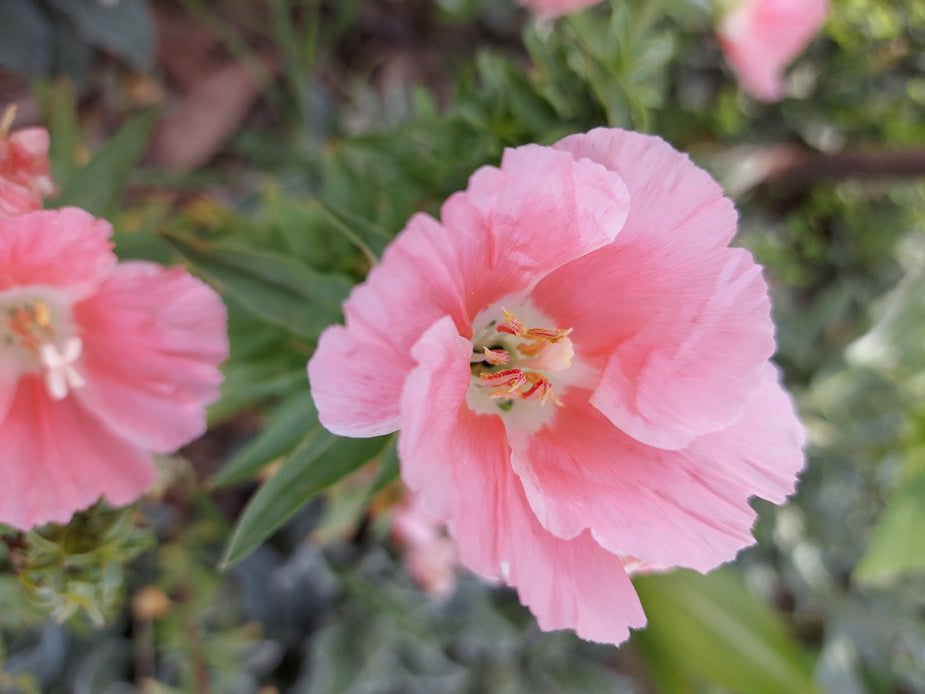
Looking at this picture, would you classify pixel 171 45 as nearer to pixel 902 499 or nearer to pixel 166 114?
pixel 166 114

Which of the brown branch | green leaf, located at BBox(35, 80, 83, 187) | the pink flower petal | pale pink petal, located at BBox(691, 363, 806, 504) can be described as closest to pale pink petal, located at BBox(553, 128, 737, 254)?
the pink flower petal

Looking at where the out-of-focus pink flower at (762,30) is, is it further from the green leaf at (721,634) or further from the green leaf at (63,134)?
the green leaf at (63,134)

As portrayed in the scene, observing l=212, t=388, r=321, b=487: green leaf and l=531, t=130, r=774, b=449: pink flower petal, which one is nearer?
l=531, t=130, r=774, b=449: pink flower petal

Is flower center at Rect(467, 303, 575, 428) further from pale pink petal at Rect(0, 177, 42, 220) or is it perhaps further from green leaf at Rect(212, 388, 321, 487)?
pale pink petal at Rect(0, 177, 42, 220)

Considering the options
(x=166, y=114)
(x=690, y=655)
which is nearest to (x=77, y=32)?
(x=166, y=114)

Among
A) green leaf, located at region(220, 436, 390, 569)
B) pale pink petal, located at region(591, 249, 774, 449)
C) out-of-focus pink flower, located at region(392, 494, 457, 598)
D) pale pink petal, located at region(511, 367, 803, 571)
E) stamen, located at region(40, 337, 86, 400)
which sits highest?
pale pink petal, located at region(591, 249, 774, 449)

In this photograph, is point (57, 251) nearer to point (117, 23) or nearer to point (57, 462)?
point (57, 462)
